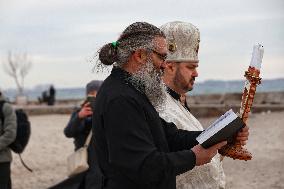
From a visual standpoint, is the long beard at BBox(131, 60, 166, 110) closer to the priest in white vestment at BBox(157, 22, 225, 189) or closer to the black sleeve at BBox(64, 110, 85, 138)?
the priest in white vestment at BBox(157, 22, 225, 189)

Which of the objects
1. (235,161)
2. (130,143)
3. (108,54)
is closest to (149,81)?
(108,54)

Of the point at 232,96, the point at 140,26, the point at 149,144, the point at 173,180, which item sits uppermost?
the point at 140,26

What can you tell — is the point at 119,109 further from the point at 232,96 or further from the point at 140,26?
the point at 232,96

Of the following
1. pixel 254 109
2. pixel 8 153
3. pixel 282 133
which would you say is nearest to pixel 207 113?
pixel 254 109

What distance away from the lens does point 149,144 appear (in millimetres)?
2420

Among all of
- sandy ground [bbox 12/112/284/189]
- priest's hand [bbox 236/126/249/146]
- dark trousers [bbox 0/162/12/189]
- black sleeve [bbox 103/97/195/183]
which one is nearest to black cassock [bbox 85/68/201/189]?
black sleeve [bbox 103/97/195/183]

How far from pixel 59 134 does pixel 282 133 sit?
6744 millimetres

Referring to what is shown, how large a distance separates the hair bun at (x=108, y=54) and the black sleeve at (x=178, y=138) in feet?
1.54

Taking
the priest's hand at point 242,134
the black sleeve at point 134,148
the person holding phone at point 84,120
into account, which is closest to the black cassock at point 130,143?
the black sleeve at point 134,148

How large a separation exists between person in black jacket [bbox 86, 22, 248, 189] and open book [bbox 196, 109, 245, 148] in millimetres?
32

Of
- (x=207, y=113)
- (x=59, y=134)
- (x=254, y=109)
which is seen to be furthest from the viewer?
(x=254, y=109)

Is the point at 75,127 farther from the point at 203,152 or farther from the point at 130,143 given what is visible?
the point at 130,143

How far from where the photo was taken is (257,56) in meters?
2.78

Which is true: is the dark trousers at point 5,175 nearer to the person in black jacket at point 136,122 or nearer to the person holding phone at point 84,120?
the person holding phone at point 84,120
